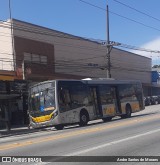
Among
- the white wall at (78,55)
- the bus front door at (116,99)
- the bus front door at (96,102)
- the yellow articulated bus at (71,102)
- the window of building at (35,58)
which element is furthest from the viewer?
the white wall at (78,55)

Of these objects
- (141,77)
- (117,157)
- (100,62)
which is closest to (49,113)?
(117,157)

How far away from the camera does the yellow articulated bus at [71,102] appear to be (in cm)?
2452

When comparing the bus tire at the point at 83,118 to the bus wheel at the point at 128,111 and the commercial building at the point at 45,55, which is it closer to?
the bus wheel at the point at 128,111

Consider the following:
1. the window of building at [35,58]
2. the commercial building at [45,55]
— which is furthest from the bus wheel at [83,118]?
the window of building at [35,58]

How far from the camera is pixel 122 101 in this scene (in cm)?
3106

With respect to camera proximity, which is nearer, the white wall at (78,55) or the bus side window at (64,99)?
the bus side window at (64,99)

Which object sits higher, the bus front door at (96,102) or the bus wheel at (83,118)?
the bus front door at (96,102)

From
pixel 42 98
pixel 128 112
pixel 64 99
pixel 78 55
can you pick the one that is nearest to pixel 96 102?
pixel 64 99

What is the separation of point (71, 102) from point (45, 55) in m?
18.0

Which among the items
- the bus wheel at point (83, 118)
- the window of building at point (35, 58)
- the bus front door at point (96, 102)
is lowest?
the bus wheel at point (83, 118)

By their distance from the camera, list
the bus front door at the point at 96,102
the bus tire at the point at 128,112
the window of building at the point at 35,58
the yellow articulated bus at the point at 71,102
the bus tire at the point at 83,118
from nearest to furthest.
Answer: the yellow articulated bus at the point at 71,102, the bus tire at the point at 83,118, the bus front door at the point at 96,102, the bus tire at the point at 128,112, the window of building at the point at 35,58

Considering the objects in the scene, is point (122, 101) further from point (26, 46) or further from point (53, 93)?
point (26, 46)

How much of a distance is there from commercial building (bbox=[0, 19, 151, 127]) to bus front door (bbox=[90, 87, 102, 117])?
7.30m

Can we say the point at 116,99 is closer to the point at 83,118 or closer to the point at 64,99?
the point at 83,118
